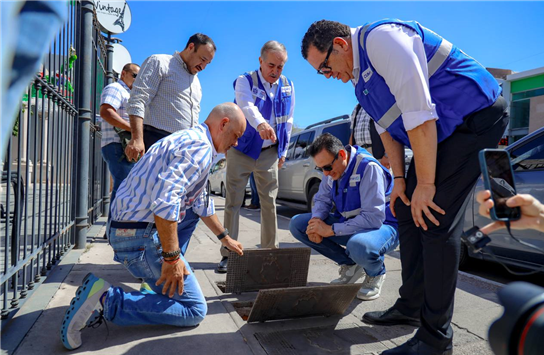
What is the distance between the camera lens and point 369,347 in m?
2.18

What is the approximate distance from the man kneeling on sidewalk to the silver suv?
492 cm

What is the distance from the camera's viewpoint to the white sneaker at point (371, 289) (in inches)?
115

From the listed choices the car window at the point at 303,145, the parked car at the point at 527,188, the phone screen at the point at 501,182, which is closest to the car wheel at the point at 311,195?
the car window at the point at 303,145

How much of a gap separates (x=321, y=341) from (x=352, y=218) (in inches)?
46.7

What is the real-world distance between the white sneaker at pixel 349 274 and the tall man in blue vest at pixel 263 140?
767 mm

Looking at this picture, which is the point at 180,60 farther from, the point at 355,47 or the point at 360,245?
the point at 360,245

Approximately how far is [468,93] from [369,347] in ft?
4.64

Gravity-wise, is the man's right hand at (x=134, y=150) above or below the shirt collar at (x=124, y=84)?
below

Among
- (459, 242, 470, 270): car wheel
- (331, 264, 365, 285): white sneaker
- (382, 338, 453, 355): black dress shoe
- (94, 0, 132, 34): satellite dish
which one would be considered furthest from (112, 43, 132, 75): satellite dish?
(382, 338, 453, 355): black dress shoe

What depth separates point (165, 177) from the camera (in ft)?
6.76

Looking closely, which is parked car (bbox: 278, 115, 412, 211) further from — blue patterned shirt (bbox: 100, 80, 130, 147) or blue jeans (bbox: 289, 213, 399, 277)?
blue patterned shirt (bbox: 100, 80, 130, 147)

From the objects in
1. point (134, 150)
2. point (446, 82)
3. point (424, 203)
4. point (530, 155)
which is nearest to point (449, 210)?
point (424, 203)

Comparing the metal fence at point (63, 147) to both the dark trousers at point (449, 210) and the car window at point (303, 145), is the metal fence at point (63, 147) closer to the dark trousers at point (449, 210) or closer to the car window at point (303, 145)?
the dark trousers at point (449, 210)

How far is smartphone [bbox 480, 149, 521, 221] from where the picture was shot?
1.19 metres
